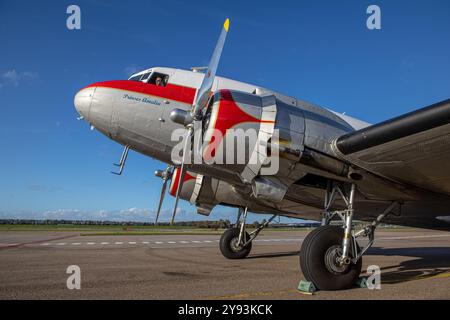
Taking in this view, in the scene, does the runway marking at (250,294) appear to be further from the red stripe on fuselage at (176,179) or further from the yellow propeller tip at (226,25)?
the red stripe on fuselage at (176,179)

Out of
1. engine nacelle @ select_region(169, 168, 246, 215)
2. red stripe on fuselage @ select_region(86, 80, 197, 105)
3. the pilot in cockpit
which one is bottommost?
engine nacelle @ select_region(169, 168, 246, 215)

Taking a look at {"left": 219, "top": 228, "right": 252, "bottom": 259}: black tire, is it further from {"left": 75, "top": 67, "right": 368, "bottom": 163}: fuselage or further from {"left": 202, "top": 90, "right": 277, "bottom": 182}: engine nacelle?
{"left": 202, "top": 90, "right": 277, "bottom": 182}: engine nacelle

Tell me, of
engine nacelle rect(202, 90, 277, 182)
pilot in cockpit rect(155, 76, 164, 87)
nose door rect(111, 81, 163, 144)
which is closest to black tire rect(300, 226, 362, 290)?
engine nacelle rect(202, 90, 277, 182)

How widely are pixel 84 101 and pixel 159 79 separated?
1764 millimetres

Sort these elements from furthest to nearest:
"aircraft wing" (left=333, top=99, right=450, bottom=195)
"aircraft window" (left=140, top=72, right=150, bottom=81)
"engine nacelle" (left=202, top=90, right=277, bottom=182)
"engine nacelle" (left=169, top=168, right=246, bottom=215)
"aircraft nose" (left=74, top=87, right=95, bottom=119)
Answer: "engine nacelle" (left=169, top=168, right=246, bottom=215) < "aircraft window" (left=140, top=72, right=150, bottom=81) < "aircraft nose" (left=74, top=87, right=95, bottom=119) < "engine nacelle" (left=202, top=90, right=277, bottom=182) < "aircraft wing" (left=333, top=99, right=450, bottom=195)

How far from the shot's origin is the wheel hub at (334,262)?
5836 mm

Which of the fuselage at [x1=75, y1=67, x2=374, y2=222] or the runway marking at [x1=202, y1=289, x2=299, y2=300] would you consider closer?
the runway marking at [x1=202, y1=289, x2=299, y2=300]

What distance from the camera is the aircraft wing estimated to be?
16.7ft

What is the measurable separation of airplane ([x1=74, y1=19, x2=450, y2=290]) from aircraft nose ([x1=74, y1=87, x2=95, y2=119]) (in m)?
0.02

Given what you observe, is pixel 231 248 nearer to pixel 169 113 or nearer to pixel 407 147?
pixel 169 113

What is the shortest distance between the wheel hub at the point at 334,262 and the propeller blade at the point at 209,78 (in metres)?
3.33

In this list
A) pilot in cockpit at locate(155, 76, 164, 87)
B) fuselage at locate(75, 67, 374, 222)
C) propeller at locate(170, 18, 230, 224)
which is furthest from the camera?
pilot in cockpit at locate(155, 76, 164, 87)

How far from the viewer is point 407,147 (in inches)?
221

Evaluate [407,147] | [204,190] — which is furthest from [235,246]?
[407,147]
